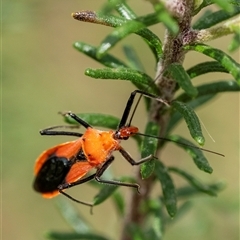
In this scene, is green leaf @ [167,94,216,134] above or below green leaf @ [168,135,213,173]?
above

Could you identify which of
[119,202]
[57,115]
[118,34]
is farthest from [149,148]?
[57,115]

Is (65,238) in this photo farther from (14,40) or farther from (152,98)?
(14,40)

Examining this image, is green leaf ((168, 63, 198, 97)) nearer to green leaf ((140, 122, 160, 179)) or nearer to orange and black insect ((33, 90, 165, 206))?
green leaf ((140, 122, 160, 179))

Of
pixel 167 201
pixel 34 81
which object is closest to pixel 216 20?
pixel 167 201

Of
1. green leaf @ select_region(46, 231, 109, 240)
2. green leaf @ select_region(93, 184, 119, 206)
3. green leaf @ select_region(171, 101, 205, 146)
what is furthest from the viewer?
green leaf @ select_region(46, 231, 109, 240)

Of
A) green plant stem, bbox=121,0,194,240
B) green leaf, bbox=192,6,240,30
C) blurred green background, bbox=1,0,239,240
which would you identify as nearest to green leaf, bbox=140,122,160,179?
green plant stem, bbox=121,0,194,240
